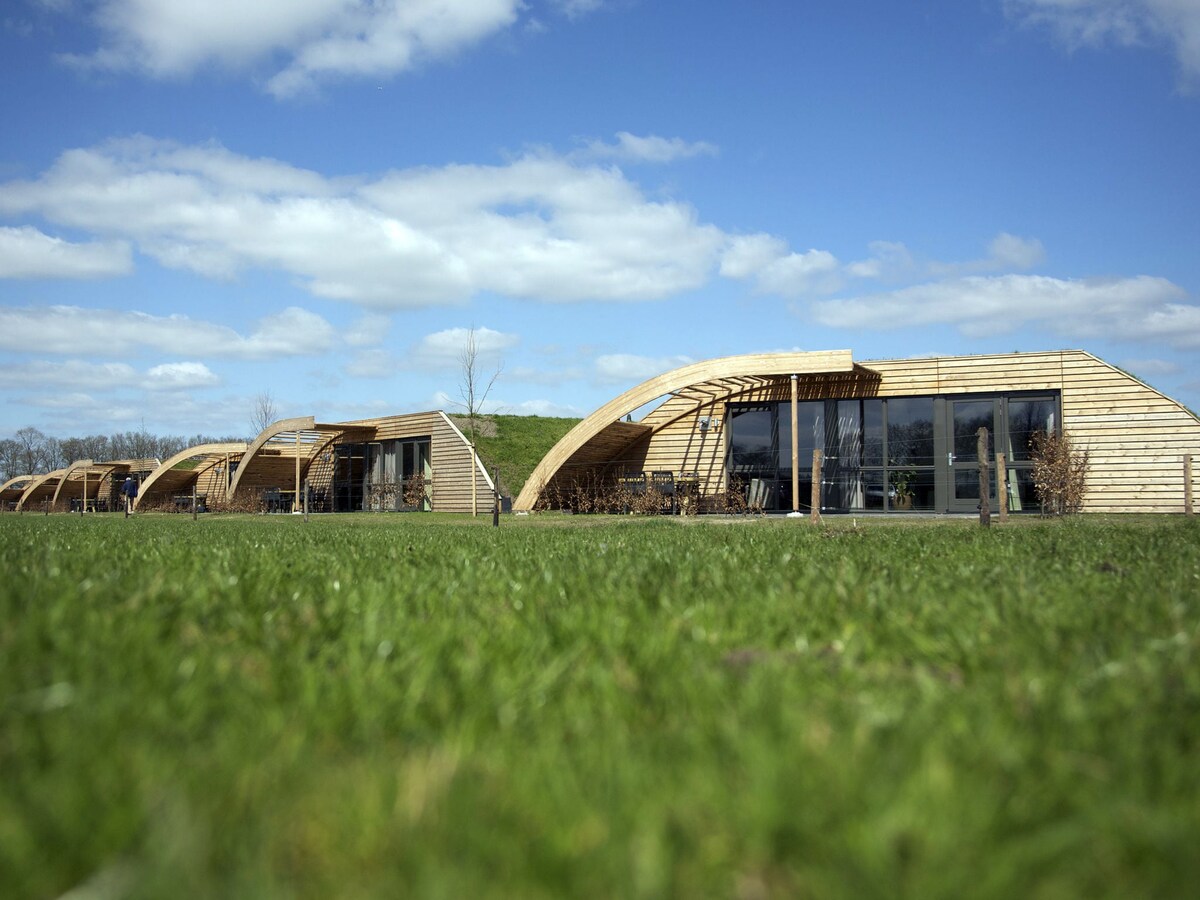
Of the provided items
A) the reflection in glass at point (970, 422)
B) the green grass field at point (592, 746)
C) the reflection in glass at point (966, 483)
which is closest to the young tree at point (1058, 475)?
the reflection in glass at point (966, 483)

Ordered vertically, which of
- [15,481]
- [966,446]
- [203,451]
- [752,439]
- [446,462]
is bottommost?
[15,481]

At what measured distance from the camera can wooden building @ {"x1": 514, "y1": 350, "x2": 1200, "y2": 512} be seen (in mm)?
23141

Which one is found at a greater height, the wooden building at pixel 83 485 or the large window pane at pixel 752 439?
the large window pane at pixel 752 439

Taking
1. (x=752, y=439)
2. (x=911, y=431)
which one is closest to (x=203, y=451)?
(x=752, y=439)

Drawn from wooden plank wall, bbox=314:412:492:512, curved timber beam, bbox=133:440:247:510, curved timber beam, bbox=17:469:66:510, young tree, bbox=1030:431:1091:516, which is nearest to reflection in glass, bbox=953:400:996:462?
young tree, bbox=1030:431:1091:516

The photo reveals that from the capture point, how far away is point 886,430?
25.1m

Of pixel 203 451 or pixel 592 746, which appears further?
pixel 203 451

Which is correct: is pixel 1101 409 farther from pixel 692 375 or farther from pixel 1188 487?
pixel 692 375

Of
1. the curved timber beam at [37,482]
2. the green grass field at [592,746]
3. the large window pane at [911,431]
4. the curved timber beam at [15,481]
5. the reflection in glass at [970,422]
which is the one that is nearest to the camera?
the green grass field at [592,746]

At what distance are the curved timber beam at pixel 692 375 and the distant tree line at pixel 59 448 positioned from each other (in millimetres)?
62286

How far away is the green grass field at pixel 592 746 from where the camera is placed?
4.37ft

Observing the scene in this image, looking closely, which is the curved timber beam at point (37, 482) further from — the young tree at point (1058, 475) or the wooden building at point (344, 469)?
the young tree at point (1058, 475)

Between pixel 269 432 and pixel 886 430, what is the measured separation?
23.3m

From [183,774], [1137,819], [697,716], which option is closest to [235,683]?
[183,774]
